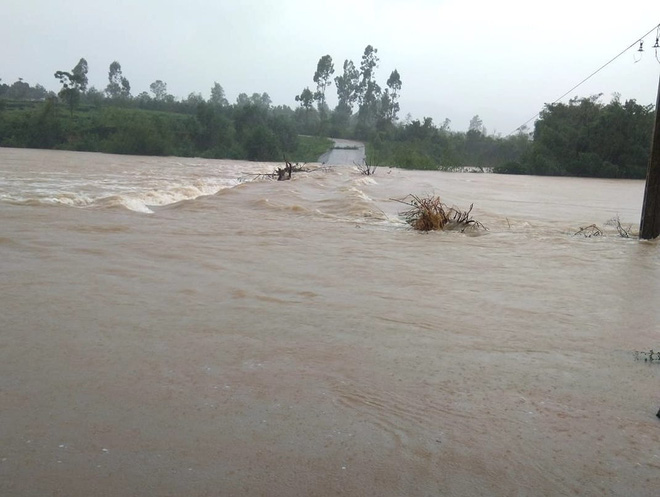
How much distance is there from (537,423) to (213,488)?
4.97ft

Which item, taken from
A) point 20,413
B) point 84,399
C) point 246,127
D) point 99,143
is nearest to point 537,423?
point 84,399

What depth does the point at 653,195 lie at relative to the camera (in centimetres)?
968

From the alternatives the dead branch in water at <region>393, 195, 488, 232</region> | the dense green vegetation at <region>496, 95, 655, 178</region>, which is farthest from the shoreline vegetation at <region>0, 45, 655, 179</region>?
the dead branch in water at <region>393, 195, 488, 232</region>

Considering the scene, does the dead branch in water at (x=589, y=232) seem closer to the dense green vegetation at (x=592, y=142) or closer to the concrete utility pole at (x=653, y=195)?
the concrete utility pole at (x=653, y=195)

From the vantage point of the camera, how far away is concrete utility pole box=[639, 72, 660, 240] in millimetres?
9531

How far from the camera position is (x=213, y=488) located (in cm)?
214

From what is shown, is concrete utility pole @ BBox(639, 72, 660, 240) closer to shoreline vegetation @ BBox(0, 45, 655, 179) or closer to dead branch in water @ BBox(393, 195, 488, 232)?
dead branch in water @ BBox(393, 195, 488, 232)

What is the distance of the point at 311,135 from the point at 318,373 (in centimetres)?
7989

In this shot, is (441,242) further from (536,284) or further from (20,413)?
(20,413)

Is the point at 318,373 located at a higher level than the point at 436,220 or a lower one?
lower

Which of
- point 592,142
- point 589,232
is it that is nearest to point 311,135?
point 592,142

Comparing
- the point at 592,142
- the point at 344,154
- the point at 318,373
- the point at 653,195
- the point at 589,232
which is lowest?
the point at 318,373

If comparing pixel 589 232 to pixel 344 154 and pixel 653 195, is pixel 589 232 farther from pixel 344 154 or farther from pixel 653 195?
pixel 344 154

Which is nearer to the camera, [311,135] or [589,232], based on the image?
[589,232]
